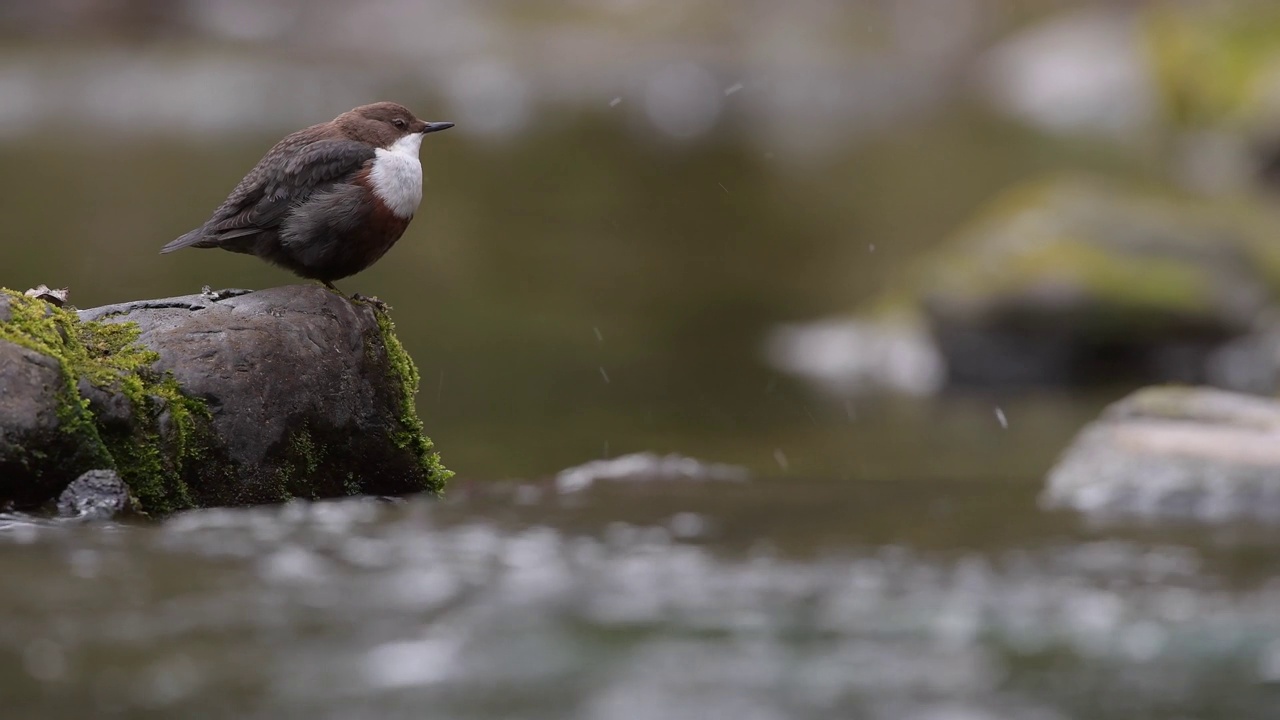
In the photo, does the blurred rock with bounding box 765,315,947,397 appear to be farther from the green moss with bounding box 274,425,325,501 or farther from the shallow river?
the green moss with bounding box 274,425,325,501

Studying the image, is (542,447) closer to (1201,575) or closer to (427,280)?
(1201,575)

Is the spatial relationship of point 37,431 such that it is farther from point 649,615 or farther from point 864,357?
point 864,357

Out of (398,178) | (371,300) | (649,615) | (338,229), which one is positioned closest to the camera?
(371,300)

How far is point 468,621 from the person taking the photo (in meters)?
10.1

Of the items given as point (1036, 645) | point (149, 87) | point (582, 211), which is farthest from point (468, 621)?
point (149, 87)

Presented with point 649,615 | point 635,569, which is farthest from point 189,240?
point 635,569

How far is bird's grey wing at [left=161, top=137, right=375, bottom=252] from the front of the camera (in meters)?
4.16

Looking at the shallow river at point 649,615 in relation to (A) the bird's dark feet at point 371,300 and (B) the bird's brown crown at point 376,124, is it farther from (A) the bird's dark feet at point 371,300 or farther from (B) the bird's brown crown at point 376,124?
(A) the bird's dark feet at point 371,300

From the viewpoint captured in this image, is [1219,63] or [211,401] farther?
[1219,63]

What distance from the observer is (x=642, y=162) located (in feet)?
132

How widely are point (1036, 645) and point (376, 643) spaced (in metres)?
4.50

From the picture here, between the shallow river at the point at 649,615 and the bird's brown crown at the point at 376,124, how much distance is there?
114 inches

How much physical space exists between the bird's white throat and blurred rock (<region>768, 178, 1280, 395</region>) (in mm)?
14476

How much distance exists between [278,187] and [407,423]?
91 centimetres
